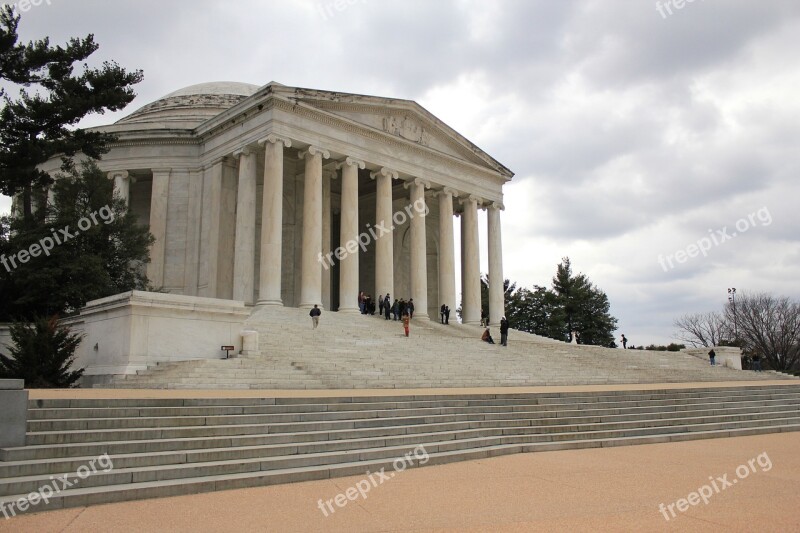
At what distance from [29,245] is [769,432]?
31652 mm

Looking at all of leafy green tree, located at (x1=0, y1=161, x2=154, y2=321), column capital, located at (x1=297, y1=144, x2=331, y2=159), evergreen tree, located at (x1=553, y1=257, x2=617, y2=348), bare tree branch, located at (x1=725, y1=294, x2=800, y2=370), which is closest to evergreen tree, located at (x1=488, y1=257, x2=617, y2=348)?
evergreen tree, located at (x1=553, y1=257, x2=617, y2=348)

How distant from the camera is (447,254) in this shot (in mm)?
48656

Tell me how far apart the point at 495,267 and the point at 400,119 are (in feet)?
47.7

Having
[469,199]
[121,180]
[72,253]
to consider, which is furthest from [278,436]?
[469,199]

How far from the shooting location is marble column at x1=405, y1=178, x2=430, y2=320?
1786 inches

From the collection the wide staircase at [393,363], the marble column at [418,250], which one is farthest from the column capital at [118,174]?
the marble column at [418,250]

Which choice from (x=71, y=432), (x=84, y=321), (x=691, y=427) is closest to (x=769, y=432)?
(x=691, y=427)

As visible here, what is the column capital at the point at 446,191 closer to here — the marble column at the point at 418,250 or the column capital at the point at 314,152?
the marble column at the point at 418,250

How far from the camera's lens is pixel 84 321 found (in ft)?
78.1

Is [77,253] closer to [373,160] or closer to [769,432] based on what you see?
[373,160]

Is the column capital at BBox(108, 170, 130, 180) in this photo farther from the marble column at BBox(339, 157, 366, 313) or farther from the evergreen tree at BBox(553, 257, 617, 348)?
the evergreen tree at BBox(553, 257, 617, 348)

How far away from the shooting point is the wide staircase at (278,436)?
1009cm

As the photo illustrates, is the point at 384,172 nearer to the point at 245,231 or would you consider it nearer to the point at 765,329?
the point at 245,231

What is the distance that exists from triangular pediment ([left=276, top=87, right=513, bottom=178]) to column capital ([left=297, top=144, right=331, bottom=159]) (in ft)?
8.23
